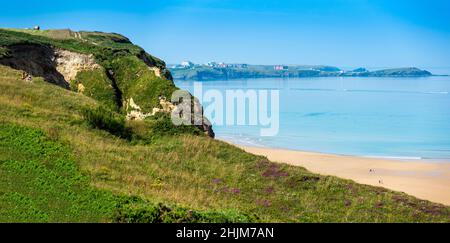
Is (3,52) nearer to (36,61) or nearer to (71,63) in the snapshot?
(36,61)

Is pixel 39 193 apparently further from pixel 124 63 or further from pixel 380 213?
pixel 124 63

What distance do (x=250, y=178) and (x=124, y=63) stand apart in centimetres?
2456

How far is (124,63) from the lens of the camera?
46.3m

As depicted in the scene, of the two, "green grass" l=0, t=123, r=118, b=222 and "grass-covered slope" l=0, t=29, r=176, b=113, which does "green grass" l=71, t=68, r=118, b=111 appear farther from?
"green grass" l=0, t=123, r=118, b=222

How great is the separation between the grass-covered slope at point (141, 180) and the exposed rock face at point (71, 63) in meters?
12.8

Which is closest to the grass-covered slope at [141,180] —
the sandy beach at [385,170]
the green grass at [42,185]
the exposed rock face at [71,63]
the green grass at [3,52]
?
the green grass at [42,185]

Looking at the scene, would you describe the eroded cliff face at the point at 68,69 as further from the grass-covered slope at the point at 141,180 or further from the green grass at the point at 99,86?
the grass-covered slope at the point at 141,180

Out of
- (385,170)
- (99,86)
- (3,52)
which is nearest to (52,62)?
(3,52)

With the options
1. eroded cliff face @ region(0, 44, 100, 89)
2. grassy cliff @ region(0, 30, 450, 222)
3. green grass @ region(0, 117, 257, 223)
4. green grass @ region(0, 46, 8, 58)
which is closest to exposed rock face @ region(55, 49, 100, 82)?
eroded cliff face @ region(0, 44, 100, 89)

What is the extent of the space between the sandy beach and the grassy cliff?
21608mm

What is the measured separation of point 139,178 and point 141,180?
0.20 m

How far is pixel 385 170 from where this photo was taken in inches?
2163
